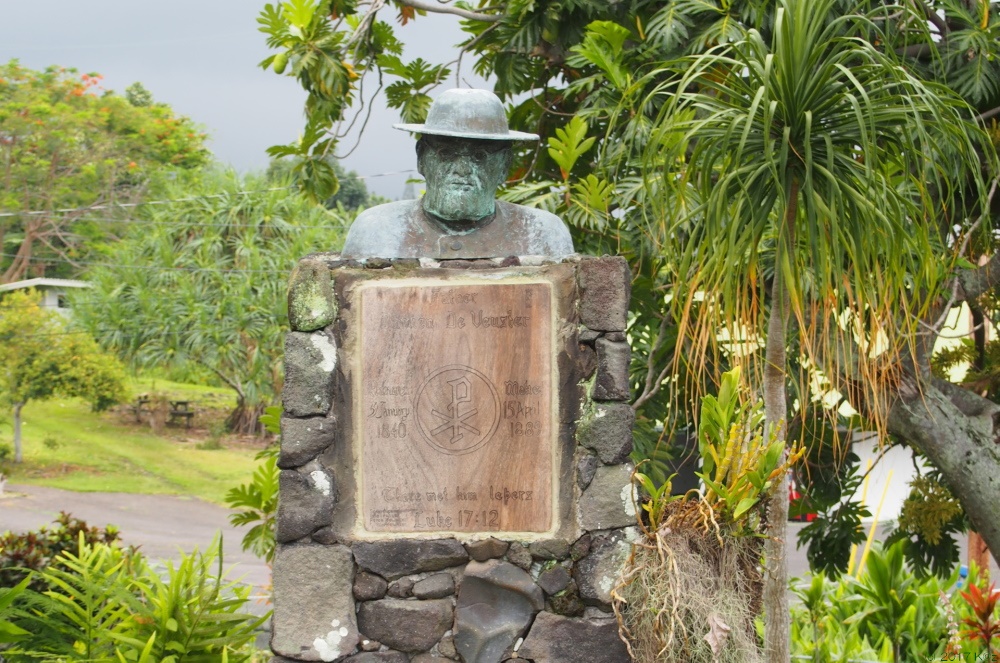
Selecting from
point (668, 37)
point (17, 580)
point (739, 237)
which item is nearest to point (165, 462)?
point (17, 580)

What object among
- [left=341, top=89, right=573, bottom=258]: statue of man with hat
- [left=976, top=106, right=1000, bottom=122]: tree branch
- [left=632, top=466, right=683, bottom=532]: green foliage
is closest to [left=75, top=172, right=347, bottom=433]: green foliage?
[left=976, top=106, right=1000, bottom=122]: tree branch

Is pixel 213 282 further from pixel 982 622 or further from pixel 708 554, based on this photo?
pixel 708 554

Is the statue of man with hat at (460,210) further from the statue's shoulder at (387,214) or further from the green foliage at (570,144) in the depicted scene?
the green foliage at (570,144)

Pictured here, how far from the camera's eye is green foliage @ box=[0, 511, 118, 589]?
619cm

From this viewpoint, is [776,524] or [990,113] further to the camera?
[990,113]

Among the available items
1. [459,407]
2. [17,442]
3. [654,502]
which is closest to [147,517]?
[17,442]

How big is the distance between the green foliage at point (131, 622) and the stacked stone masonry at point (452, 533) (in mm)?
721

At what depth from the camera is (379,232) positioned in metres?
4.78

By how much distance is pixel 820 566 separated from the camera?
297 inches

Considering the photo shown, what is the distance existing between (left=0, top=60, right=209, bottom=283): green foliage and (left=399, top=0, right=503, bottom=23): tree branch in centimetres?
1533

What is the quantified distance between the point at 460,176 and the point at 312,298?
0.72m

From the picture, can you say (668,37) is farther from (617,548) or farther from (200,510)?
(200,510)

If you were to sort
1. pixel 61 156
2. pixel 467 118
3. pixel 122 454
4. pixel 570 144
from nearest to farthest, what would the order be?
1. pixel 467 118
2. pixel 570 144
3. pixel 122 454
4. pixel 61 156

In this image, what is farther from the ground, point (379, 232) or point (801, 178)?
point (801, 178)
